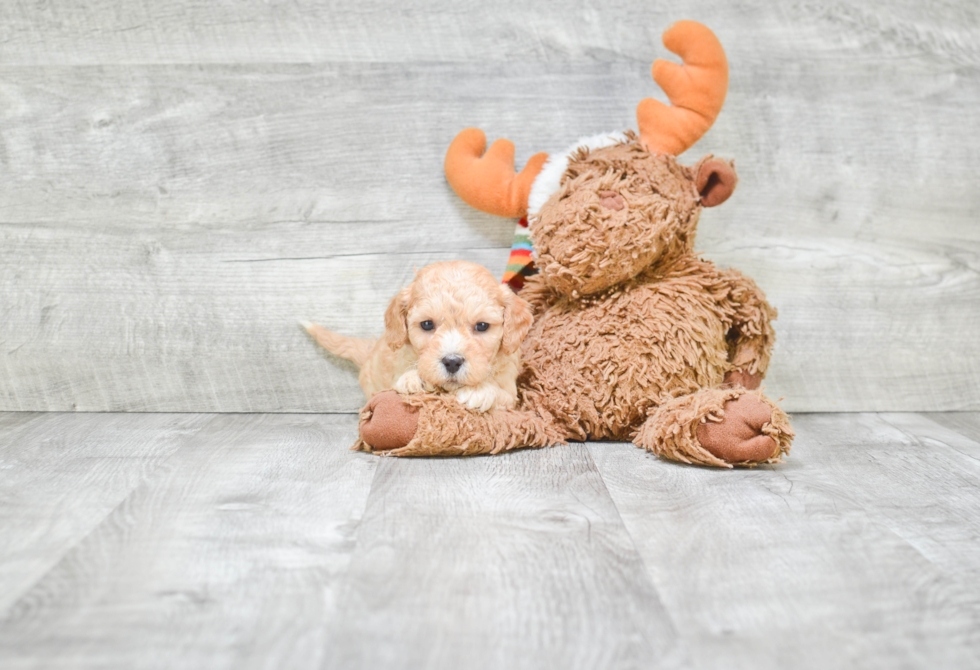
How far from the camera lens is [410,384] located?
54.6 inches

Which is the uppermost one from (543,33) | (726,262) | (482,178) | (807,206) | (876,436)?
(543,33)

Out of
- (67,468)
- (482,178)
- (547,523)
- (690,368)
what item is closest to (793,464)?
(690,368)

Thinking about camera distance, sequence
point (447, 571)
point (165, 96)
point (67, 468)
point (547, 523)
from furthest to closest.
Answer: point (165, 96), point (67, 468), point (547, 523), point (447, 571)

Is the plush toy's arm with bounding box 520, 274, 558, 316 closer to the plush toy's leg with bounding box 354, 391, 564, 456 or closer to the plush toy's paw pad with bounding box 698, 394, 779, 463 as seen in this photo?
the plush toy's leg with bounding box 354, 391, 564, 456

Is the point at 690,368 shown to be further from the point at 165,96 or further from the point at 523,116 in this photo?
the point at 165,96

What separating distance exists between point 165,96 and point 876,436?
1739mm

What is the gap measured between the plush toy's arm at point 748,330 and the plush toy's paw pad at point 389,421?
665mm

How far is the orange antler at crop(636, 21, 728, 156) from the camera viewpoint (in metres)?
1.46

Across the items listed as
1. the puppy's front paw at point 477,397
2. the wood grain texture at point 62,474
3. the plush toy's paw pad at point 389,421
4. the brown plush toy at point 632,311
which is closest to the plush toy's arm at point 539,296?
the brown plush toy at point 632,311

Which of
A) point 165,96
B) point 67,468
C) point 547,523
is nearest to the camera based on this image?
point 547,523

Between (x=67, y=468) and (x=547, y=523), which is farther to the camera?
(x=67, y=468)

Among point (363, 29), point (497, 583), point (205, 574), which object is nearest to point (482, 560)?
point (497, 583)

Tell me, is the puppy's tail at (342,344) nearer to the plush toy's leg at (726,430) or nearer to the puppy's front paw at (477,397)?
the puppy's front paw at (477,397)

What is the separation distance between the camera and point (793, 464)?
4.50 feet
